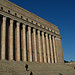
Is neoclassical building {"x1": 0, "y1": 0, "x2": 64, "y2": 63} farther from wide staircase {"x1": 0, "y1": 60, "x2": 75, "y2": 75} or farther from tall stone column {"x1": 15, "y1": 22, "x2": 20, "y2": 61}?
wide staircase {"x1": 0, "y1": 60, "x2": 75, "y2": 75}

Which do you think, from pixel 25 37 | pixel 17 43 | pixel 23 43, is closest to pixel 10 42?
pixel 17 43

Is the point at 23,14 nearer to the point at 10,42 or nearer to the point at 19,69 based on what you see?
the point at 10,42

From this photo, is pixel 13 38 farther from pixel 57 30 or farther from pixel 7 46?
pixel 57 30

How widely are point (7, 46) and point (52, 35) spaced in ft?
89.2

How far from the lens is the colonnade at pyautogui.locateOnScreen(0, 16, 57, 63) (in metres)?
36.2

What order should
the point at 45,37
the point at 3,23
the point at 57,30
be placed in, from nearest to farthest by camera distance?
the point at 3,23 < the point at 45,37 < the point at 57,30

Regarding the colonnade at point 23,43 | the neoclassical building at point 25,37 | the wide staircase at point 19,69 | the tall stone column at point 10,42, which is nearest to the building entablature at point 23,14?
the neoclassical building at point 25,37

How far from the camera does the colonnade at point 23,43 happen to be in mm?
36250

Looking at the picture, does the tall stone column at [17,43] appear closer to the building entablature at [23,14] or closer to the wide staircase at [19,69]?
the wide staircase at [19,69]

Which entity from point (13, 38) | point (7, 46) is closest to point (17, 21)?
point (13, 38)

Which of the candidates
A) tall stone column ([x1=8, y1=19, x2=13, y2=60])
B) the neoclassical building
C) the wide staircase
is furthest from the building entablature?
the wide staircase

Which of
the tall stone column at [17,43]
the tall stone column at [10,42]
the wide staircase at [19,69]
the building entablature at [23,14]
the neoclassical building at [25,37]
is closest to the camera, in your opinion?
the wide staircase at [19,69]

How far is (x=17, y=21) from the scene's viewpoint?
136 ft

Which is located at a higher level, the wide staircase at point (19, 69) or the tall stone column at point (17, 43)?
the tall stone column at point (17, 43)
